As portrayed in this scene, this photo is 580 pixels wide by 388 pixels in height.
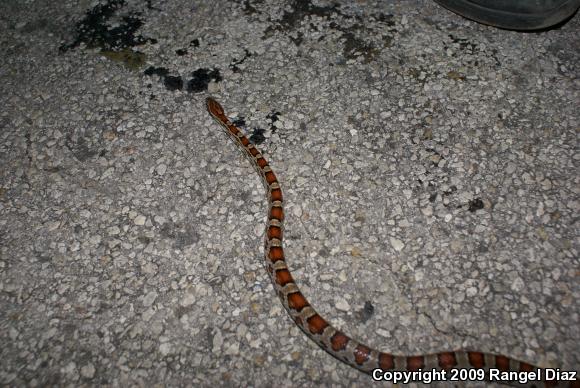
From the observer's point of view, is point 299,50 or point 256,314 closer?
point 256,314

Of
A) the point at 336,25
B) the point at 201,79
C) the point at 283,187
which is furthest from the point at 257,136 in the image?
the point at 336,25

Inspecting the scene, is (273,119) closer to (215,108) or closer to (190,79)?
(215,108)

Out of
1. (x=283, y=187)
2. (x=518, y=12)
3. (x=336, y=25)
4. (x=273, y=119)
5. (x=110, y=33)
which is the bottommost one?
(x=283, y=187)

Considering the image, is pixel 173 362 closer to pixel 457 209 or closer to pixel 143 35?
pixel 457 209

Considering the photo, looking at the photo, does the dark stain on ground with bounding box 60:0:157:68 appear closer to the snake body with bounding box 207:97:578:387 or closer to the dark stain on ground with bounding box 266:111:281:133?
the dark stain on ground with bounding box 266:111:281:133

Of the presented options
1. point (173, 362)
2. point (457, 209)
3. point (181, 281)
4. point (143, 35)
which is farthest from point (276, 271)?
point (143, 35)

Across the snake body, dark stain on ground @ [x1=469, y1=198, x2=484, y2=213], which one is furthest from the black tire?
the snake body
